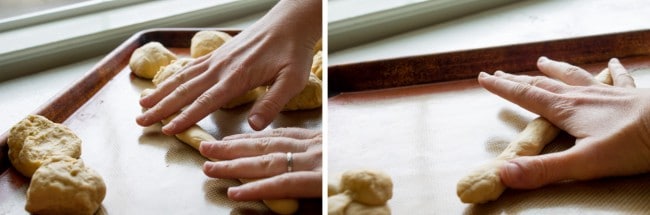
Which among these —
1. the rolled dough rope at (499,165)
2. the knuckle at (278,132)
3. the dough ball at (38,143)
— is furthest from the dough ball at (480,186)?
the dough ball at (38,143)

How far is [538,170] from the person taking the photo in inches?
28.0

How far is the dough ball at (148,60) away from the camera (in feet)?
3.28

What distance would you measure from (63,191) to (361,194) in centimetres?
30

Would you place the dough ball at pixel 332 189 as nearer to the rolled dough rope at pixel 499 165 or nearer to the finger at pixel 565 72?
the rolled dough rope at pixel 499 165

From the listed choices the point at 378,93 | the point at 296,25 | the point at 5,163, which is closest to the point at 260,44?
the point at 296,25

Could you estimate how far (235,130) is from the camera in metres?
0.87

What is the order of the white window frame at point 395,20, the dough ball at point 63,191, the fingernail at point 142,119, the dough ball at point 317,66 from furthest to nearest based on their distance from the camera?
the white window frame at point 395,20 → the dough ball at point 317,66 → the fingernail at point 142,119 → the dough ball at point 63,191

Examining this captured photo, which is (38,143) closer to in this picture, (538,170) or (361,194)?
(361,194)

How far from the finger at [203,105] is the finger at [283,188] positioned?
17cm

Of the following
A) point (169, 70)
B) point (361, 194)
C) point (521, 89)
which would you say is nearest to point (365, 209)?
point (361, 194)

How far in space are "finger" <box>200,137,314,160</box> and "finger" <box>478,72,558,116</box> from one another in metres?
0.29

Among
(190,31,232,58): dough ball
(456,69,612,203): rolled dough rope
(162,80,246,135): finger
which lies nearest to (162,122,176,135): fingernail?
(162,80,246,135): finger

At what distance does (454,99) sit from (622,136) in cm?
26

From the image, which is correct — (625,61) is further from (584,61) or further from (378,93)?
(378,93)
